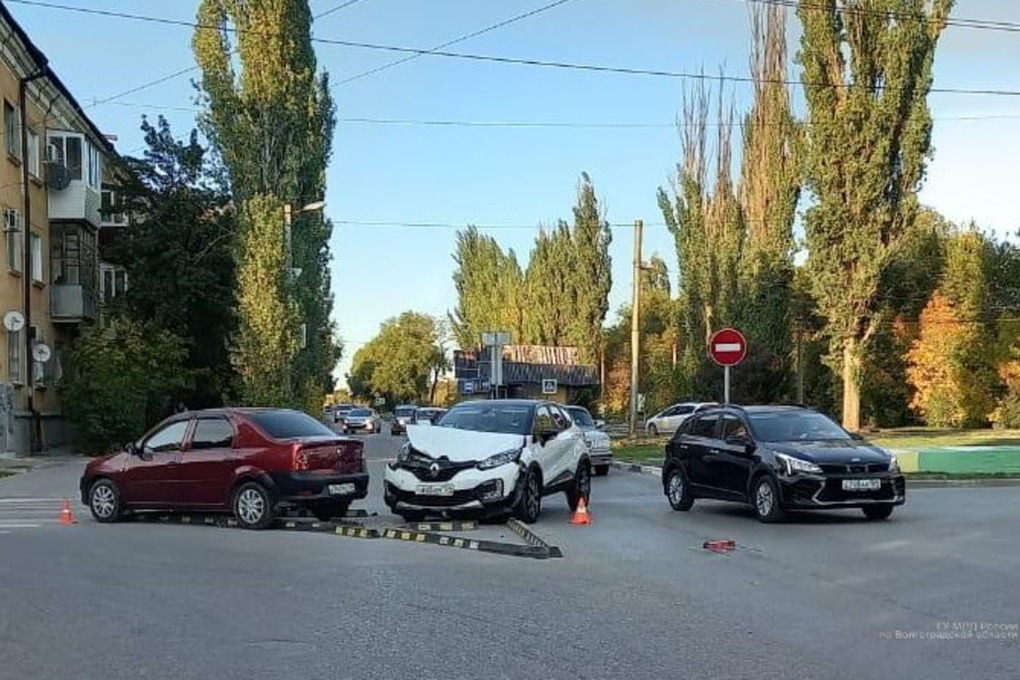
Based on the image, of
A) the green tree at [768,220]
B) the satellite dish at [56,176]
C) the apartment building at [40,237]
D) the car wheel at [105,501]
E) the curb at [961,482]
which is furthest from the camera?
the green tree at [768,220]

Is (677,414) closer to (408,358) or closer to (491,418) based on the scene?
(491,418)

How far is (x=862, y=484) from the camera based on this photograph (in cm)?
1437

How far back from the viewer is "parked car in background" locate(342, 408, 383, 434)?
6444 centimetres

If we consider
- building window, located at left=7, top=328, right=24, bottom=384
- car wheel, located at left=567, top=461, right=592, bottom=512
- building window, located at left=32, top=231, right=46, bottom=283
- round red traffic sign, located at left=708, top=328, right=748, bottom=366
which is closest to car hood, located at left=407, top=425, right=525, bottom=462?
car wheel, located at left=567, top=461, right=592, bottom=512

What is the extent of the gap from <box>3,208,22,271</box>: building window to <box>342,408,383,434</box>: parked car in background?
98.6ft

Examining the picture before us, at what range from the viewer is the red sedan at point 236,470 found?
1433cm

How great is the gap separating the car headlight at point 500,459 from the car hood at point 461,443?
0.05 meters

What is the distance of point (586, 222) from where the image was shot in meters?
67.1

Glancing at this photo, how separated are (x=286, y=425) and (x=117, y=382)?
22.5m

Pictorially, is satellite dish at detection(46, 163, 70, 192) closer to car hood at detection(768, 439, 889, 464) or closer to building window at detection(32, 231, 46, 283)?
building window at detection(32, 231, 46, 283)

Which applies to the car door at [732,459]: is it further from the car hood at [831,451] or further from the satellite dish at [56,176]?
the satellite dish at [56,176]

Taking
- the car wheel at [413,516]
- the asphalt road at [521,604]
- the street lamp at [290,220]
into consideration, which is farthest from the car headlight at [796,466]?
the street lamp at [290,220]

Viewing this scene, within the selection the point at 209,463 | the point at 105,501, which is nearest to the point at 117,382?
the point at 105,501

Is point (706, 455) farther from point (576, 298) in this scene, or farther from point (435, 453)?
point (576, 298)
